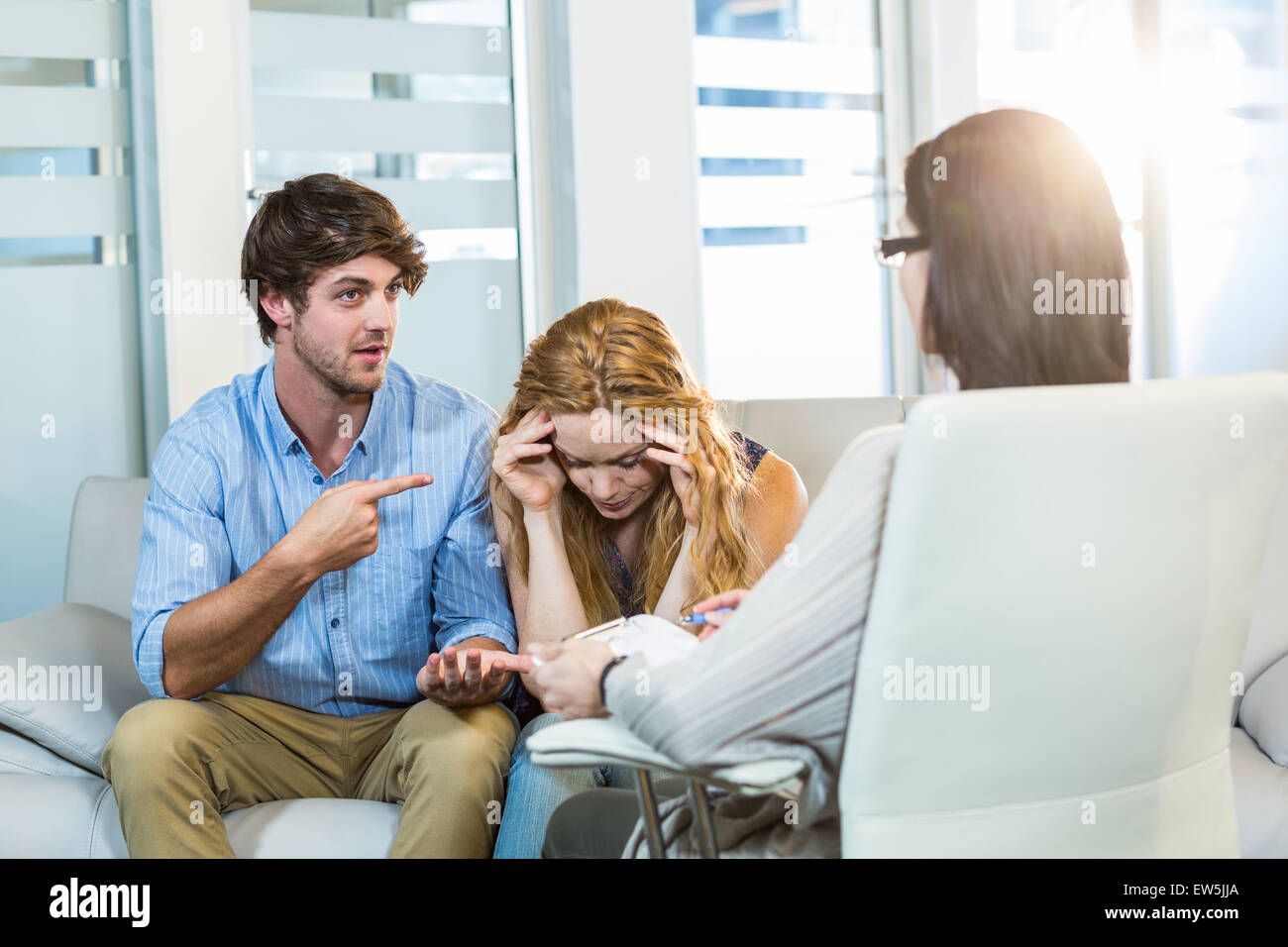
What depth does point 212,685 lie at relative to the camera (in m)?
1.72

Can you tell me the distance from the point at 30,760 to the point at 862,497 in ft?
4.89

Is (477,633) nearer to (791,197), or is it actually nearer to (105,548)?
(105,548)

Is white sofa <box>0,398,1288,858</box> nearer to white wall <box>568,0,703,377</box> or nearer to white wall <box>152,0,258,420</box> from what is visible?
white wall <box>152,0,258,420</box>

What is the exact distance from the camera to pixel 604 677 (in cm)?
115

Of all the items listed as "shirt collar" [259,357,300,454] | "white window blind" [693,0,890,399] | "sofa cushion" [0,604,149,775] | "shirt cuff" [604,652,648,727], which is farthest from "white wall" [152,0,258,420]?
"shirt cuff" [604,652,648,727]

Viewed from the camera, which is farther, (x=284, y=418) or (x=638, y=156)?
(x=638, y=156)

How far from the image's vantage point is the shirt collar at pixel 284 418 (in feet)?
6.11

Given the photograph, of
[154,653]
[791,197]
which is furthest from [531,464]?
[791,197]

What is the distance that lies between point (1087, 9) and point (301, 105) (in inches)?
103

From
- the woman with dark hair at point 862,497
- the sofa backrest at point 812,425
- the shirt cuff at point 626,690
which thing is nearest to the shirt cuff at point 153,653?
the woman with dark hair at point 862,497

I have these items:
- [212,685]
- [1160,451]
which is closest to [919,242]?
[1160,451]

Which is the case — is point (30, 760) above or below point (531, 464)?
below
